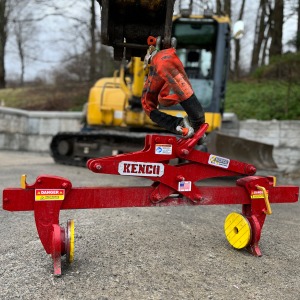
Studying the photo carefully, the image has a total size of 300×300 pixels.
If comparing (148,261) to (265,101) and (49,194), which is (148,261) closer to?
(49,194)

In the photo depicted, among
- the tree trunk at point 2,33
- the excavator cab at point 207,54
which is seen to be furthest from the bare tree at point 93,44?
the excavator cab at point 207,54

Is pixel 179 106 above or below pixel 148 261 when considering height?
above

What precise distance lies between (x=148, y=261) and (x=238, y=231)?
2.35 feet

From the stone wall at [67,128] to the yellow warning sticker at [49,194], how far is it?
7677 millimetres

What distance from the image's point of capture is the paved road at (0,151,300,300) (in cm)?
207

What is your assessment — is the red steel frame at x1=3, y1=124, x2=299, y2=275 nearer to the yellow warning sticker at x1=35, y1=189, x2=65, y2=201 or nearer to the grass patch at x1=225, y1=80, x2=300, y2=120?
the yellow warning sticker at x1=35, y1=189, x2=65, y2=201

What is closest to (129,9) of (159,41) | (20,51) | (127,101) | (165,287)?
(159,41)

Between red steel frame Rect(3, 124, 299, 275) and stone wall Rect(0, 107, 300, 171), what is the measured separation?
6710mm

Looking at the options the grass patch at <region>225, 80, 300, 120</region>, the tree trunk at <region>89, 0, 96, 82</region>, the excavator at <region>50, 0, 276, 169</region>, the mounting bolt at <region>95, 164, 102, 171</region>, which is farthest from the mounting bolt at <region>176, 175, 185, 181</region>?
the tree trunk at <region>89, 0, 96, 82</region>

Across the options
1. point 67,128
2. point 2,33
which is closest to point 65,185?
point 67,128

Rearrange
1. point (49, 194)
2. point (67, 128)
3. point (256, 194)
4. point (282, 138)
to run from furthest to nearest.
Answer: point (67, 128) → point (282, 138) → point (256, 194) → point (49, 194)

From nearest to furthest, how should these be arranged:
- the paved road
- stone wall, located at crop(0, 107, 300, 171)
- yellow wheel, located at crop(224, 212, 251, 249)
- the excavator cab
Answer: the paved road → yellow wheel, located at crop(224, 212, 251, 249) → the excavator cab → stone wall, located at crop(0, 107, 300, 171)

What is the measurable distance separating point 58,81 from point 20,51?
9.29 metres

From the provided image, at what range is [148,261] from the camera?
2465 mm
